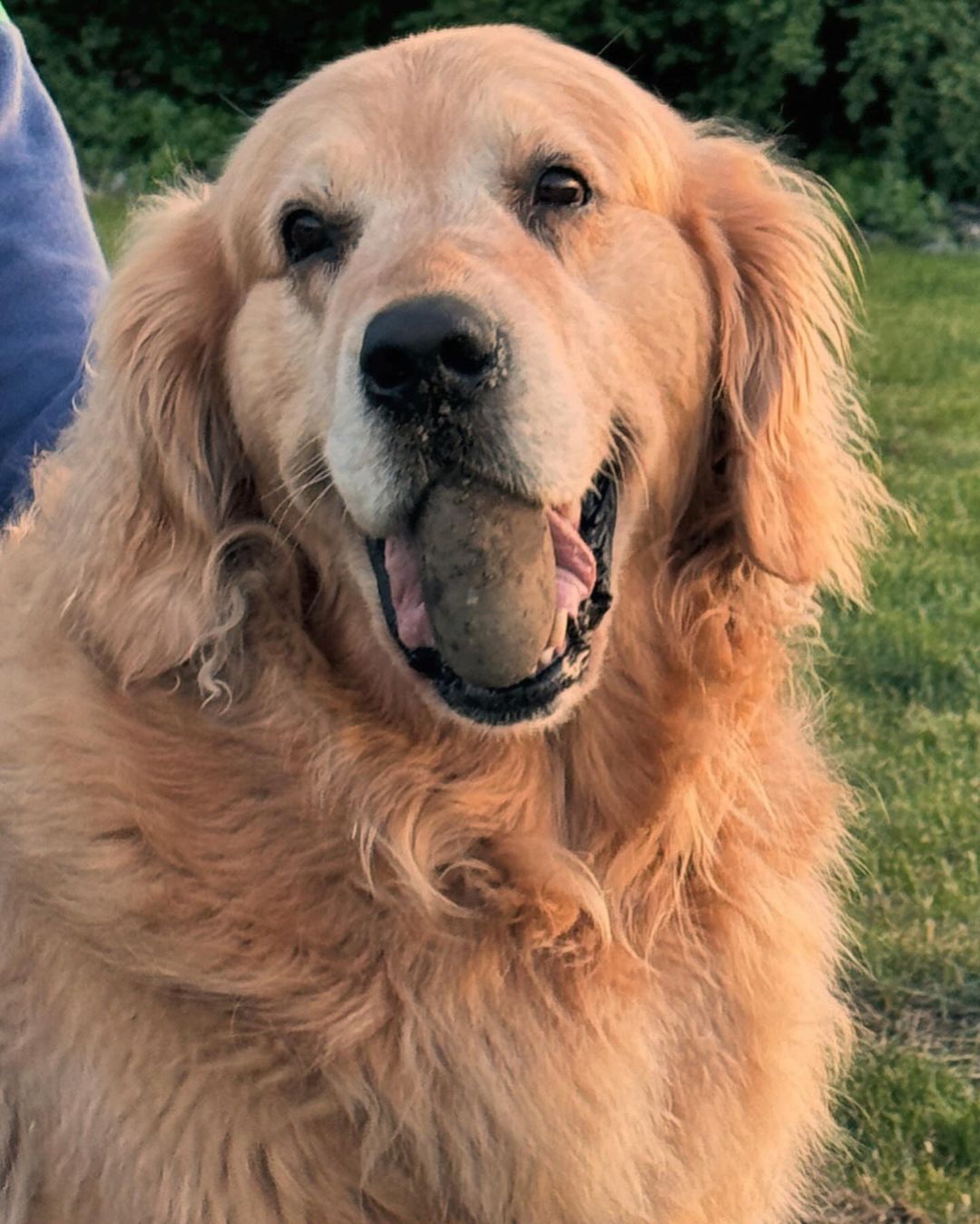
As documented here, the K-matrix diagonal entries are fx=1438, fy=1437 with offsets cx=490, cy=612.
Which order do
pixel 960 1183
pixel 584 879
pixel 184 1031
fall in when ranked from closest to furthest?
pixel 184 1031, pixel 584 879, pixel 960 1183

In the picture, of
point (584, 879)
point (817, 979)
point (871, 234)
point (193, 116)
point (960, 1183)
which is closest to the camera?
point (584, 879)

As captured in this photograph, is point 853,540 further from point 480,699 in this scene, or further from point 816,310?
point 480,699

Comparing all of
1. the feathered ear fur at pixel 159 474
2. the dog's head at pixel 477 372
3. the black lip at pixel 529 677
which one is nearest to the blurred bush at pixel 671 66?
the feathered ear fur at pixel 159 474

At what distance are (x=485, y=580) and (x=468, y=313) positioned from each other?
1.33ft

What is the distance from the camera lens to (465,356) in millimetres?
2182

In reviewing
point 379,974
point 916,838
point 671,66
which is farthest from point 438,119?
point 671,66

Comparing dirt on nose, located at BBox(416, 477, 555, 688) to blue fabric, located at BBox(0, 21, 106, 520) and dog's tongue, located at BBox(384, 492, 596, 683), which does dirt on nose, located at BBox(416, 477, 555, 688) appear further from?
blue fabric, located at BBox(0, 21, 106, 520)

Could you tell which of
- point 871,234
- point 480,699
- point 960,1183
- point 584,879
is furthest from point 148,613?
point 871,234

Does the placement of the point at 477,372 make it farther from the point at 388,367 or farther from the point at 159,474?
the point at 159,474

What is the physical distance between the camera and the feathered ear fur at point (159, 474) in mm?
2449

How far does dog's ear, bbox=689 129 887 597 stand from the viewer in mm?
2646

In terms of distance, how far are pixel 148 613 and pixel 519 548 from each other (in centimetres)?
66

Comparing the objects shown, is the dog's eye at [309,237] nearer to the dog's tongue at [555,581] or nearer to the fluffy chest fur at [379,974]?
the dog's tongue at [555,581]

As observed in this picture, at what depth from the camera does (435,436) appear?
89.1 inches
